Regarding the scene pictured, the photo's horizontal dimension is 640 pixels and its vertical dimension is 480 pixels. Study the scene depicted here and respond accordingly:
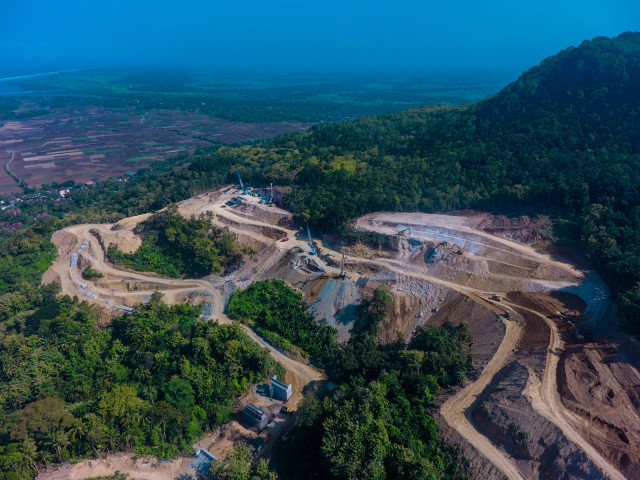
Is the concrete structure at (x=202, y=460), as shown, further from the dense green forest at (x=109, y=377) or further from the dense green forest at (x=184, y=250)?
the dense green forest at (x=184, y=250)

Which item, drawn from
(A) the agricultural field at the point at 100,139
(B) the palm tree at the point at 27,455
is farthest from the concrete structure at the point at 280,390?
(A) the agricultural field at the point at 100,139

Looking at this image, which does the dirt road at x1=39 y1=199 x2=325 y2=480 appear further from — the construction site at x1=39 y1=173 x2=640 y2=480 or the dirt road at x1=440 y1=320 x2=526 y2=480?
the dirt road at x1=440 y1=320 x2=526 y2=480

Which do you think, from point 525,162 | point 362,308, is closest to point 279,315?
point 362,308

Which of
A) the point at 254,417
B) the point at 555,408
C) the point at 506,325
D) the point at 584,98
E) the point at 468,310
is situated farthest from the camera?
the point at 584,98

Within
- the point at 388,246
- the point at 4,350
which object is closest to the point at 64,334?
the point at 4,350

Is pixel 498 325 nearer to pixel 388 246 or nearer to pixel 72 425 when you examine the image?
pixel 388 246

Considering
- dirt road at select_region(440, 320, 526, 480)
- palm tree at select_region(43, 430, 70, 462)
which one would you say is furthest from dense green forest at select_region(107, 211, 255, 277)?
dirt road at select_region(440, 320, 526, 480)

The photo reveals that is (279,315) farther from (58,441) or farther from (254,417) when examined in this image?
(58,441)
